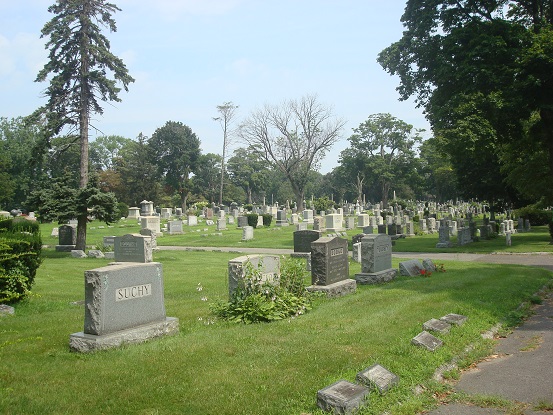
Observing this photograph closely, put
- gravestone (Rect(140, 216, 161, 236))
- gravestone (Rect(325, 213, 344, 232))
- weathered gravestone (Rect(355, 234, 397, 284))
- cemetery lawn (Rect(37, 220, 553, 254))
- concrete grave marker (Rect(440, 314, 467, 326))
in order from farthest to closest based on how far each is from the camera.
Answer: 1. gravestone (Rect(325, 213, 344, 232))
2. gravestone (Rect(140, 216, 161, 236))
3. cemetery lawn (Rect(37, 220, 553, 254))
4. weathered gravestone (Rect(355, 234, 397, 284))
5. concrete grave marker (Rect(440, 314, 467, 326))

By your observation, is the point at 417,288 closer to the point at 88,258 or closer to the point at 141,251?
the point at 141,251

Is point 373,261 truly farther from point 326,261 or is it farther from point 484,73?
point 484,73

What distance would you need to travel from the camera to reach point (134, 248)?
15016 millimetres

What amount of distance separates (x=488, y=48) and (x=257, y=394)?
19.9m

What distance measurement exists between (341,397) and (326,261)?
6163mm

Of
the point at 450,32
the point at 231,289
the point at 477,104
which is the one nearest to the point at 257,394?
the point at 231,289

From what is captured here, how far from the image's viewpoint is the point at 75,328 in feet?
24.3

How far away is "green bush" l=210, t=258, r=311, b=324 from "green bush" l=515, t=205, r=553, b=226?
99.0 ft

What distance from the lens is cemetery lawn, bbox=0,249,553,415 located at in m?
4.47

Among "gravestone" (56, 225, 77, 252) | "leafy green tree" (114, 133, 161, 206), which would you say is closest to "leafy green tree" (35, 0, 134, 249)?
"gravestone" (56, 225, 77, 252)

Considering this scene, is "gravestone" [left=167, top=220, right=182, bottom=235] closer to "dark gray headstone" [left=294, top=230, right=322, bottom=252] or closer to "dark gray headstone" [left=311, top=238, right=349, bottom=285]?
"dark gray headstone" [left=294, top=230, right=322, bottom=252]

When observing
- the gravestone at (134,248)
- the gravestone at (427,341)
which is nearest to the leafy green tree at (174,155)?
the gravestone at (134,248)

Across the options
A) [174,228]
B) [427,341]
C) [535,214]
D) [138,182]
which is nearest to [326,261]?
[427,341]

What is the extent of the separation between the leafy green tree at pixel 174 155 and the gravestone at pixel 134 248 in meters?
58.1
